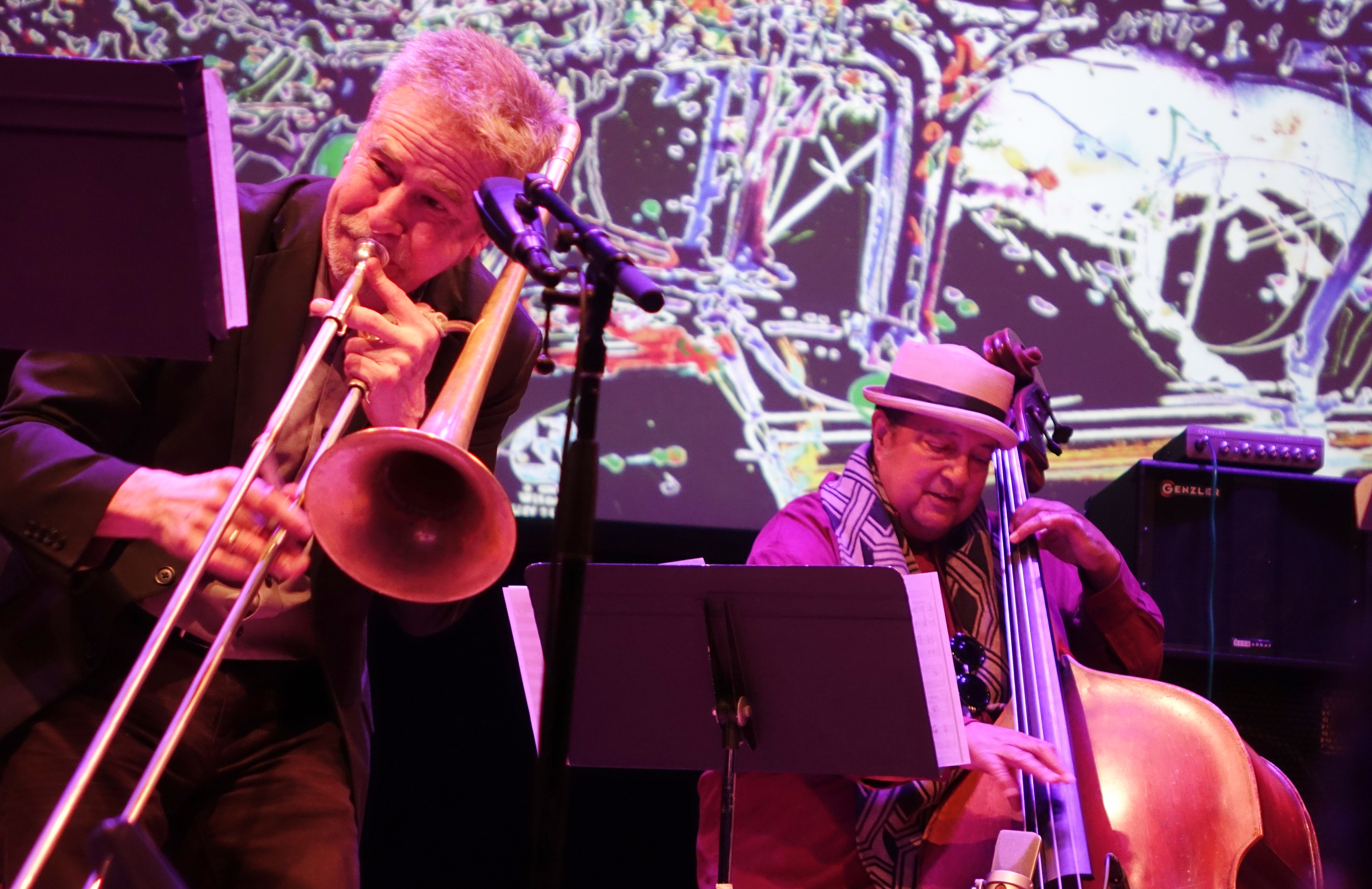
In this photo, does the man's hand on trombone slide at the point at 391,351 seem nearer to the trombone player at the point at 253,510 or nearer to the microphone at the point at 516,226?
the trombone player at the point at 253,510

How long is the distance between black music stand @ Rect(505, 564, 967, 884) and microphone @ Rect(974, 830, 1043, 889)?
0.60ft

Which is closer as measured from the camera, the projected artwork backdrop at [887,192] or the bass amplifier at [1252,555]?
the bass amplifier at [1252,555]

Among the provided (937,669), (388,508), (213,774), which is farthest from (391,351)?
(937,669)

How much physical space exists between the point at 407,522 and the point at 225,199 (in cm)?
62

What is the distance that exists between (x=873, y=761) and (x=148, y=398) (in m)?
1.60

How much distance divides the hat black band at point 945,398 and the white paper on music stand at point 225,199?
2.23 meters

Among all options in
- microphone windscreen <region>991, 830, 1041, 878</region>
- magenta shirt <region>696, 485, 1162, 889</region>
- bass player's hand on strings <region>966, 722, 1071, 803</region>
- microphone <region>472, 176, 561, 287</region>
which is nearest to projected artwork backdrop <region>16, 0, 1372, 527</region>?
magenta shirt <region>696, 485, 1162, 889</region>

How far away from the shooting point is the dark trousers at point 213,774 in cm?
205

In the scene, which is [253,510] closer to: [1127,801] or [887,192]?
[1127,801]

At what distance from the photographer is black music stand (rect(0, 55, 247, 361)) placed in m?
1.44

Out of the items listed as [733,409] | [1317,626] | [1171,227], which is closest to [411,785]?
[733,409]

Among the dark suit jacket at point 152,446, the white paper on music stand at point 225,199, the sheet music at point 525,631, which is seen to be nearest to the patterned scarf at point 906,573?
the sheet music at point 525,631

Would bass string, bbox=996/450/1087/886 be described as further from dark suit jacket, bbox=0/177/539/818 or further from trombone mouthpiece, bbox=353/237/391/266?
trombone mouthpiece, bbox=353/237/391/266

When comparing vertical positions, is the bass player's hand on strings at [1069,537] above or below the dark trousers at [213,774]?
above
